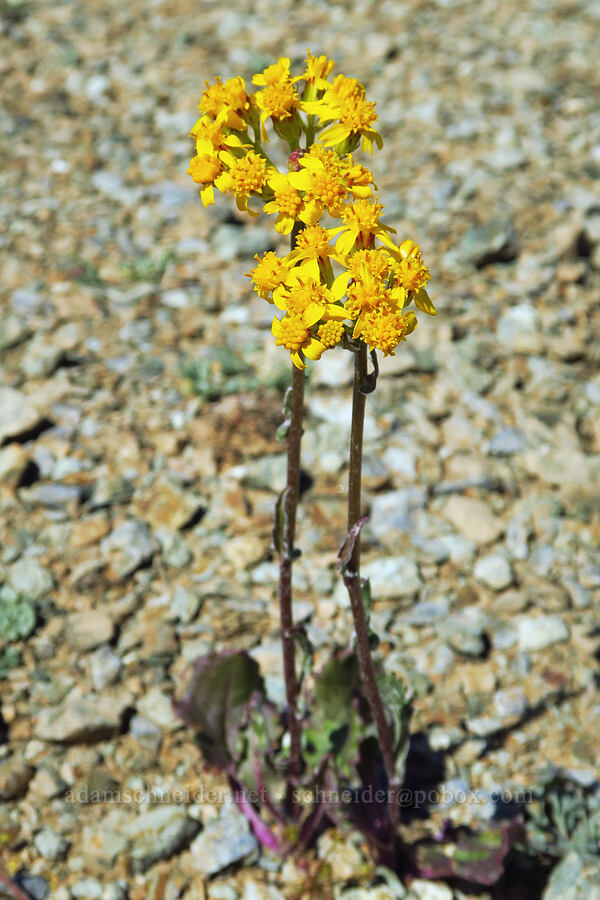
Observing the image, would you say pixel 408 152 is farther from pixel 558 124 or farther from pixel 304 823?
pixel 304 823

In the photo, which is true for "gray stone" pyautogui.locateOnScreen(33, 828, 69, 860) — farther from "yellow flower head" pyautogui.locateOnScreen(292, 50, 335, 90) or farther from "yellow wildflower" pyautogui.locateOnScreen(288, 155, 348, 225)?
"yellow flower head" pyautogui.locateOnScreen(292, 50, 335, 90)

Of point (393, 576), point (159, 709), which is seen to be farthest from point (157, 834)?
point (393, 576)

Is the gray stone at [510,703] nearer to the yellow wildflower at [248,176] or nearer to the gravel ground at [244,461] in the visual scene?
the gravel ground at [244,461]

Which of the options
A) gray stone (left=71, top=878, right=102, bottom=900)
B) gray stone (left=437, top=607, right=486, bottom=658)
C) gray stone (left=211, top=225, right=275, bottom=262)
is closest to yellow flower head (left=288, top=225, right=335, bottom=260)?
gray stone (left=437, top=607, right=486, bottom=658)

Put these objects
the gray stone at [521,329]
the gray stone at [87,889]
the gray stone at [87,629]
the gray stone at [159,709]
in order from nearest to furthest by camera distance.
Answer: the gray stone at [87,889] < the gray stone at [159,709] < the gray stone at [87,629] < the gray stone at [521,329]

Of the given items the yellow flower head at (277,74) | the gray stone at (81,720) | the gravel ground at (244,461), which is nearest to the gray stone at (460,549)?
the gravel ground at (244,461)

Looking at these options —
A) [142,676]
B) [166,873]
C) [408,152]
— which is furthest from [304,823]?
[408,152]
